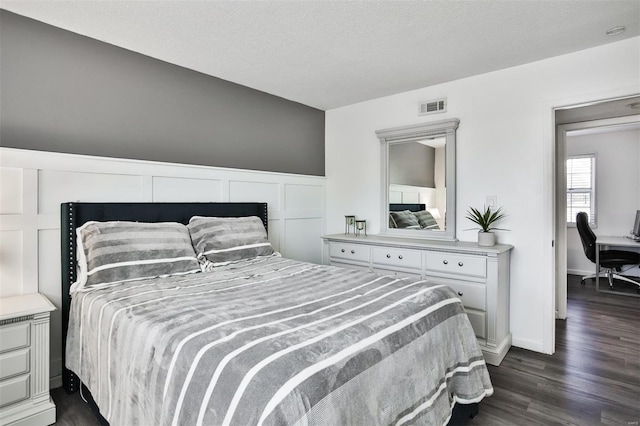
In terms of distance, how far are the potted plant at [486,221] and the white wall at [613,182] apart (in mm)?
3921

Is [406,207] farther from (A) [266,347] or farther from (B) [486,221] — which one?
(A) [266,347]

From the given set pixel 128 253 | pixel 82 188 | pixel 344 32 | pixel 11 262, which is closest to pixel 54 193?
pixel 82 188

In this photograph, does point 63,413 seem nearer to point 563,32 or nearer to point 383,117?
point 383,117

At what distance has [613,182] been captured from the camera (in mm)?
5625

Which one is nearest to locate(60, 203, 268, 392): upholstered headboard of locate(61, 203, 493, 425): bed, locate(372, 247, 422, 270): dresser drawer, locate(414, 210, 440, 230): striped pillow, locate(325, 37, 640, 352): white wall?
locate(61, 203, 493, 425): bed

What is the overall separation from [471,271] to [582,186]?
179 inches

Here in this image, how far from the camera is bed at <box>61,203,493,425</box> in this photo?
110 centimetres

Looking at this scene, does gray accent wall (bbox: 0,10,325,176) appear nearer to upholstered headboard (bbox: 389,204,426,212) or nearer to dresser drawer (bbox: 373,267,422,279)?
upholstered headboard (bbox: 389,204,426,212)

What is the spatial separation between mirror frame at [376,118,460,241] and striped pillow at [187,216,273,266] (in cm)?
159

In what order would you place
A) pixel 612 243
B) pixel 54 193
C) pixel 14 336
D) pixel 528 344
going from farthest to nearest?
1. pixel 612 243
2. pixel 528 344
3. pixel 54 193
4. pixel 14 336

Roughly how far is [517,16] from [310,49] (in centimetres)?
147

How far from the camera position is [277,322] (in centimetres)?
147

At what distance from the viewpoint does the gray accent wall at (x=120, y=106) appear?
7.61 feet

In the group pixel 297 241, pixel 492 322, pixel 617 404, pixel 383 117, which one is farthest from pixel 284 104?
pixel 617 404
